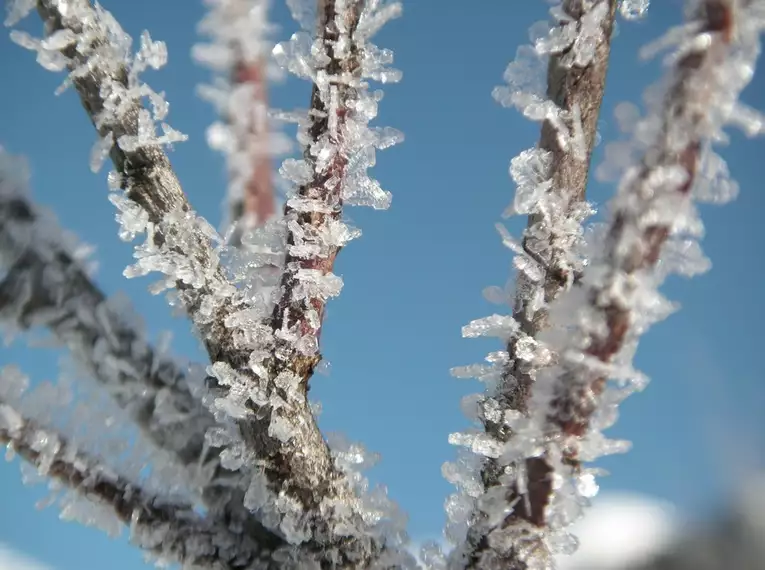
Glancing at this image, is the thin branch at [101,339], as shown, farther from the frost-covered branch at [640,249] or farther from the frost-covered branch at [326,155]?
the frost-covered branch at [640,249]

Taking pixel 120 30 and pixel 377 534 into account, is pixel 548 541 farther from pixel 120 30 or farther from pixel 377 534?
pixel 120 30

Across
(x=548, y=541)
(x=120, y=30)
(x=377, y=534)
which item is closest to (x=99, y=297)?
(x=120, y=30)

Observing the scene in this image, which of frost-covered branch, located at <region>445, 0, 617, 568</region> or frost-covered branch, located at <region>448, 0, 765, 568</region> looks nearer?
frost-covered branch, located at <region>448, 0, 765, 568</region>

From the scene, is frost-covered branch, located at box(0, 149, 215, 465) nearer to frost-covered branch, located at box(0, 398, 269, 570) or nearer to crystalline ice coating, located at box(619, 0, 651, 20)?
frost-covered branch, located at box(0, 398, 269, 570)

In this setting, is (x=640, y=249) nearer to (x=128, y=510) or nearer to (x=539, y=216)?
(x=539, y=216)

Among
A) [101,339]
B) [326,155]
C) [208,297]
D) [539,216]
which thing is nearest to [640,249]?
[539,216]

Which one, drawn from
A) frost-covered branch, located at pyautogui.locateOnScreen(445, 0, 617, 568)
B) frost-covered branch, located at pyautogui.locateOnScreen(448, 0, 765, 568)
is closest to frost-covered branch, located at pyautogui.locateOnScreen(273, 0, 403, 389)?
frost-covered branch, located at pyautogui.locateOnScreen(445, 0, 617, 568)
